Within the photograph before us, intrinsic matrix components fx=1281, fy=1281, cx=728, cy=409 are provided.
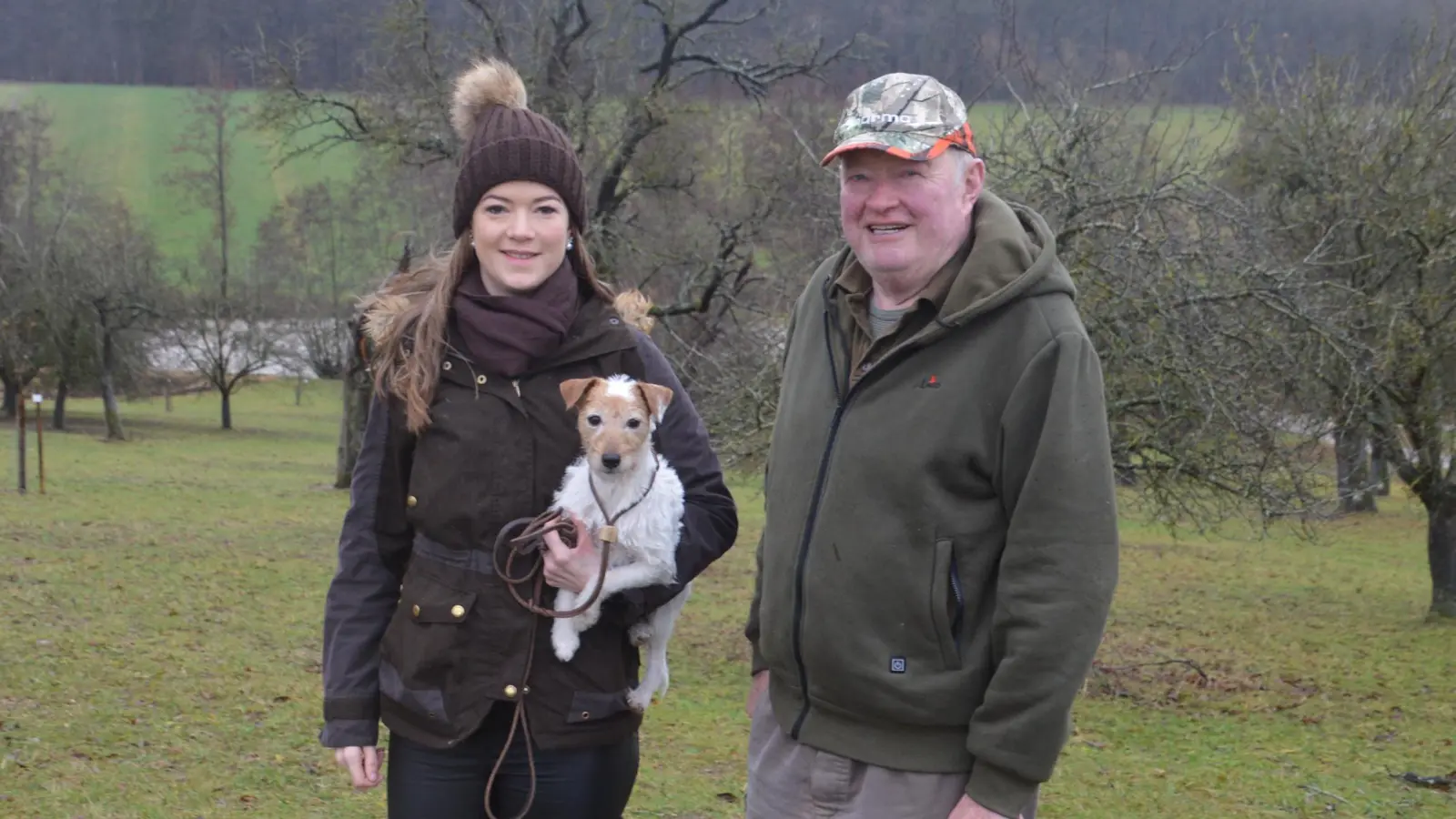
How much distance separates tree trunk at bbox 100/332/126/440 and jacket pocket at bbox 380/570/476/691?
118 feet

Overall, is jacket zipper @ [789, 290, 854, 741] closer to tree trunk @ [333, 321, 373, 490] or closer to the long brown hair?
the long brown hair

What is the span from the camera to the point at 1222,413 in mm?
8672

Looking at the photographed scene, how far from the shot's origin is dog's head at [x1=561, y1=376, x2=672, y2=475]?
10.3 ft

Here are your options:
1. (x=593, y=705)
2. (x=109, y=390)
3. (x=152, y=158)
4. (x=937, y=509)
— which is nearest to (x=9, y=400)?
(x=109, y=390)

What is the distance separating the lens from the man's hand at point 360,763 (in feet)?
10.5

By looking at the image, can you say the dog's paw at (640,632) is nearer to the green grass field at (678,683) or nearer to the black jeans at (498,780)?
the black jeans at (498,780)

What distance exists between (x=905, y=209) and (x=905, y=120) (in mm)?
191

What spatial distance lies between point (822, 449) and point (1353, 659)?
1212 cm

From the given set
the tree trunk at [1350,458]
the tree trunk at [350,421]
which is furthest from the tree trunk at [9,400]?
the tree trunk at [1350,458]

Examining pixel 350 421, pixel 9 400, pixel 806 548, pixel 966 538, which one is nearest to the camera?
pixel 966 538

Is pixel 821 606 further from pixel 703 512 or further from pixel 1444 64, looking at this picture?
pixel 1444 64

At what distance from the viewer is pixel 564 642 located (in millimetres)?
3068

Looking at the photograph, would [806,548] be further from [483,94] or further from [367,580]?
[483,94]

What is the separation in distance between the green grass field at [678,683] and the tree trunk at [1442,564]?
0.48 meters
